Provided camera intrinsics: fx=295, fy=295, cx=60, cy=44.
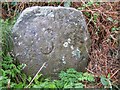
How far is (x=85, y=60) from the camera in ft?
7.89

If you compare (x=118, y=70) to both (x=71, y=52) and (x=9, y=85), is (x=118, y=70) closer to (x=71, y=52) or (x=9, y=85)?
(x=71, y=52)

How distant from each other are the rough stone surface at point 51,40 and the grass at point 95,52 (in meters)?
0.08

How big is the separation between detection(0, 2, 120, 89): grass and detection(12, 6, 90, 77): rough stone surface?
8cm

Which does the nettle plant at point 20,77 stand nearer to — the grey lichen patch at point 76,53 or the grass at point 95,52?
the grass at point 95,52

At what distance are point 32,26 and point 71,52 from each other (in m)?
0.37

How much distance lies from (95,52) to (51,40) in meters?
0.43

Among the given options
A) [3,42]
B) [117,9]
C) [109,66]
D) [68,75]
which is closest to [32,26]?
[3,42]

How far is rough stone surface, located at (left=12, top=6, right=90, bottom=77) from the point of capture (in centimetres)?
233

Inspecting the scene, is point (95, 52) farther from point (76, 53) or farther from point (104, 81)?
point (104, 81)

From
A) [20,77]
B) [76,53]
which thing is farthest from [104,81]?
[20,77]

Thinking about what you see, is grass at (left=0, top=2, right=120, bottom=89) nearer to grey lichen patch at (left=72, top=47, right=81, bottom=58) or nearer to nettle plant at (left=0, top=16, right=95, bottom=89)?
nettle plant at (left=0, top=16, right=95, bottom=89)

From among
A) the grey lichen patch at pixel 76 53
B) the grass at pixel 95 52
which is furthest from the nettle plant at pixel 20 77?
the grey lichen patch at pixel 76 53

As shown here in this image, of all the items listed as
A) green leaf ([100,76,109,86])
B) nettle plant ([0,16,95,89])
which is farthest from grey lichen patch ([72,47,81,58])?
green leaf ([100,76,109,86])

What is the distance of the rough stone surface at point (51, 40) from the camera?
2326 mm
